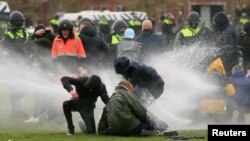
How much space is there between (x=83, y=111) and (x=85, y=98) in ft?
0.78

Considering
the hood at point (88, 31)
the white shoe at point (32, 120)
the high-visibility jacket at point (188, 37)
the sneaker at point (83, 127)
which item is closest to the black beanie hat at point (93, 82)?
the sneaker at point (83, 127)

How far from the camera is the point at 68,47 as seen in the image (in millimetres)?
17547

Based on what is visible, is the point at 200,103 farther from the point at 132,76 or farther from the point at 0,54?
the point at 0,54

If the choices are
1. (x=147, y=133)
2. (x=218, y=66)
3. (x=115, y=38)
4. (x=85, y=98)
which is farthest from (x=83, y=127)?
(x=115, y=38)

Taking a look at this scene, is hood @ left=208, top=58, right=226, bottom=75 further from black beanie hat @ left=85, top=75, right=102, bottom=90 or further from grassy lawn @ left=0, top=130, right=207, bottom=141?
black beanie hat @ left=85, top=75, right=102, bottom=90

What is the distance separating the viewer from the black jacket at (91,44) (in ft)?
61.1

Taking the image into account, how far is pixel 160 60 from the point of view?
64.4 feet

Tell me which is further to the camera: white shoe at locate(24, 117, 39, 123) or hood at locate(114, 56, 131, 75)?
white shoe at locate(24, 117, 39, 123)

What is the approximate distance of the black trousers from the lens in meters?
15.6

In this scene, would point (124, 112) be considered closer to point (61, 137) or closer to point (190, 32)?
point (61, 137)

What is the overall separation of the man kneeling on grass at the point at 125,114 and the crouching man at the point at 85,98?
43 cm

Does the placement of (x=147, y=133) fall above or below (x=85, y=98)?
below

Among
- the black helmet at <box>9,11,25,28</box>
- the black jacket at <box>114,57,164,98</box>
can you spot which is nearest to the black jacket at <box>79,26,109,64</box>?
the black helmet at <box>9,11,25,28</box>

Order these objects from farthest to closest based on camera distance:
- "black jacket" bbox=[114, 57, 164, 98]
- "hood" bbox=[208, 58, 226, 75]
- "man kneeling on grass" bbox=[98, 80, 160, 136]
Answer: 1. "hood" bbox=[208, 58, 226, 75]
2. "black jacket" bbox=[114, 57, 164, 98]
3. "man kneeling on grass" bbox=[98, 80, 160, 136]
